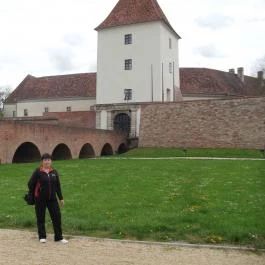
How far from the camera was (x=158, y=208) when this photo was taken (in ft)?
33.1

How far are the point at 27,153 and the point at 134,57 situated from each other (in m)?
18.4

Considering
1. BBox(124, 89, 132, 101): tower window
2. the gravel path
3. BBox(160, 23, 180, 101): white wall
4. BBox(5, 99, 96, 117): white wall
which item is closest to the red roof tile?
BBox(5, 99, 96, 117): white wall

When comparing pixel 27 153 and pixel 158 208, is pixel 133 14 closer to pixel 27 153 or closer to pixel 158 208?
pixel 27 153

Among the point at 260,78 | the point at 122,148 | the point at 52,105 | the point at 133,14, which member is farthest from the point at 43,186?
the point at 260,78

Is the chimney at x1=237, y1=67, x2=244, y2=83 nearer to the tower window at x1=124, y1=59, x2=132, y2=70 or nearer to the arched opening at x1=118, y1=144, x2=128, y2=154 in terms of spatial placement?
the tower window at x1=124, y1=59, x2=132, y2=70

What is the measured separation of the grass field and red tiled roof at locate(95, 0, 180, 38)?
3067cm

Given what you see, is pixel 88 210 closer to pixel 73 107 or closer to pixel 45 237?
pixel 45 237

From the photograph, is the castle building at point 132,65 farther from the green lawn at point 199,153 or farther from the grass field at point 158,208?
the grass field at point 158,208

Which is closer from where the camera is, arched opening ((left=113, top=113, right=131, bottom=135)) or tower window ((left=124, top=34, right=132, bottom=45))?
arched opening ((left=113, top=113, right=131, bottom=135))

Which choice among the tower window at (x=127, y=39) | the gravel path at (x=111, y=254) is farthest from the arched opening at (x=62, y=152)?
the gravel path at (x=111, y=254)

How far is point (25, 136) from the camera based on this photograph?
25797 mm

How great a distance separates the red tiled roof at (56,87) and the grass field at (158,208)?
127 ft

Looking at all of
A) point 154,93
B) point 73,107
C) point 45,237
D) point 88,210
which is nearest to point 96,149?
point 154,93

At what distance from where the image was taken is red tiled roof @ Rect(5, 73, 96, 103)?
54.4 metres
